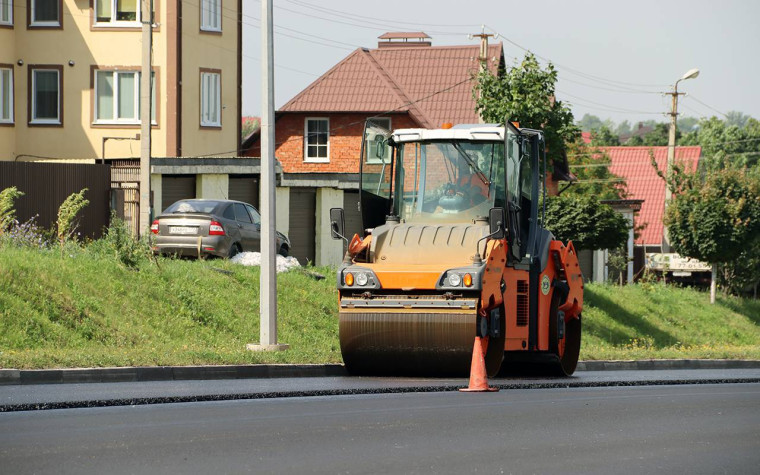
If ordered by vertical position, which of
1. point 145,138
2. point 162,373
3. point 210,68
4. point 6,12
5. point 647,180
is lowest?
point 162,373

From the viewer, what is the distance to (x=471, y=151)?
16859 millimetres

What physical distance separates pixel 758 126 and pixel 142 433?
9125cm

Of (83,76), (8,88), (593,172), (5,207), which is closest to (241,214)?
(5,207)

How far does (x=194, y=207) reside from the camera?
2739 cm

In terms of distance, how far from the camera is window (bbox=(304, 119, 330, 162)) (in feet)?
171

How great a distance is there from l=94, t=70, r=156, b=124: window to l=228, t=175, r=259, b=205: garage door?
638 cm

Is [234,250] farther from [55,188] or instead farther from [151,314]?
[151,314]

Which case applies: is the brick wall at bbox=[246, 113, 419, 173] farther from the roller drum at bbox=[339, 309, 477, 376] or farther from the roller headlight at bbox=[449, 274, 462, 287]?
the roller headlight at bbox=[449, 274, 462, 287]

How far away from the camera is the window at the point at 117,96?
134ft

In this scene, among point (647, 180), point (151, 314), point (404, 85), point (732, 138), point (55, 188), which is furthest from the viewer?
point (732, 138)

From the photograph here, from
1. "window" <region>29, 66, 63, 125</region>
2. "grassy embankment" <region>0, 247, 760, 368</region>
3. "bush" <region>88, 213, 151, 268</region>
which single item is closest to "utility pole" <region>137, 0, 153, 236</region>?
"grassy embankment" <region>0, 247, 760, 368</region>

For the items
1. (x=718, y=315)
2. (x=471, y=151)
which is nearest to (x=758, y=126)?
(x=718, y=315)

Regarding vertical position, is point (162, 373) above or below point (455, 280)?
below

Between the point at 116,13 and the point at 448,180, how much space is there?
26.9 meters
